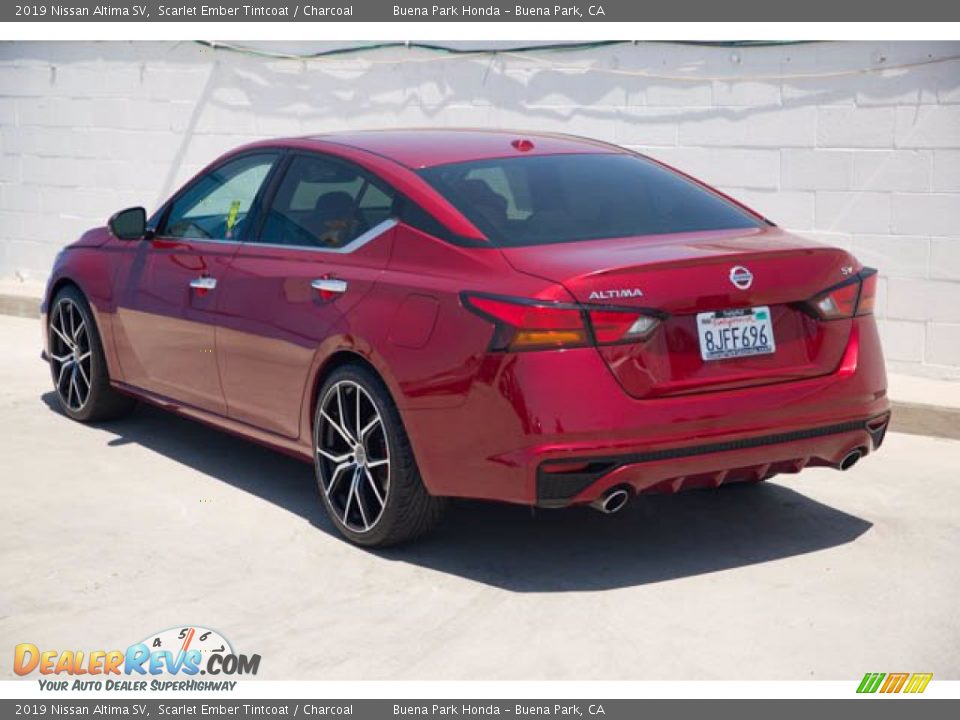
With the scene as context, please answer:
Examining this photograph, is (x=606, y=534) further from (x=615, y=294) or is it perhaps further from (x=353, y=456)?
(x=615, y=294)

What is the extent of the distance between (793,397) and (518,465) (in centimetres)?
103

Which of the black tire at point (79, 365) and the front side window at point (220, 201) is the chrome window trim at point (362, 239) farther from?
the black tire at point (79, 365)

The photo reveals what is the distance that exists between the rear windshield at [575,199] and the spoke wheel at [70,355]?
2.81 metres

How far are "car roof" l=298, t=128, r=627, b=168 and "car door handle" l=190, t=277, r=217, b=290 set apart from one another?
74cm

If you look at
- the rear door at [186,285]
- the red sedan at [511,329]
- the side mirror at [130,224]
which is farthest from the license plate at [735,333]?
the side mirror at [130,224]

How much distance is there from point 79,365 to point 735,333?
404 cm

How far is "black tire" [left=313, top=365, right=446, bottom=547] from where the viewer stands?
5.68 meters

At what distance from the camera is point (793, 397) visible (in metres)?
5.52

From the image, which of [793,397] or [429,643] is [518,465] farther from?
[793,397]

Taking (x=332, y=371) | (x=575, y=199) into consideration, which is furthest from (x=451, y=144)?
(x=332, y=371)

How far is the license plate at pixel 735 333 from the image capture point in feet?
17.5

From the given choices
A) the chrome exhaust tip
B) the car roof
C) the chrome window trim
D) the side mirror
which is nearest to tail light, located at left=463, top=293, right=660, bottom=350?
the chrome exhaust tip

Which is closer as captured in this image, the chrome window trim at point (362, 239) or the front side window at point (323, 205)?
the chrome window trim at point (362, 239)
